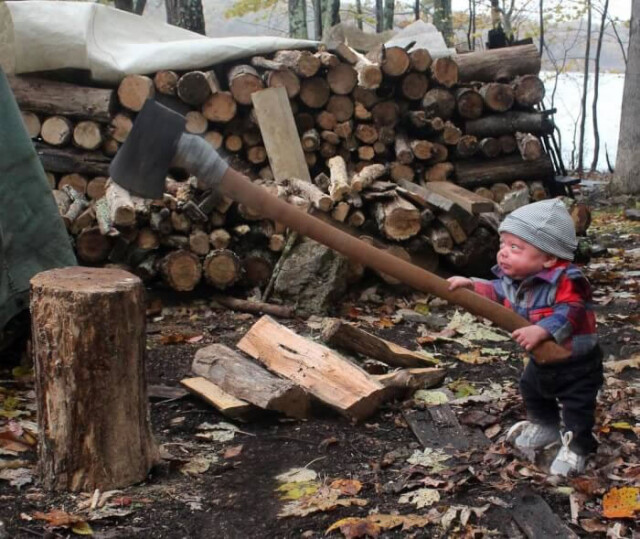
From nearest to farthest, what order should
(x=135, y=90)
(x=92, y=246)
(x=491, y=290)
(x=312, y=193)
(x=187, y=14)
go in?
(x=491, y=290) < (x=92, y=246) < (x=312, y=193) < (x=135, y=90) < (x=187, y=14)

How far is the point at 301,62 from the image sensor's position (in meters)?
7.10

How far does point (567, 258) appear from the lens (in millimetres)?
3258

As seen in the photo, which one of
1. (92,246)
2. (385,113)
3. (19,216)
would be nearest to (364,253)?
(19,216)

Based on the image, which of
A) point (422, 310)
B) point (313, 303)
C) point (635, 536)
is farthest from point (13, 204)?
point (635, 536)

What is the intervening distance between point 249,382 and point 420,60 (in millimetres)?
4453

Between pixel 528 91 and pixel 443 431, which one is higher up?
pixel 528 91

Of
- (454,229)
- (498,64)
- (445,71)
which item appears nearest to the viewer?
(454,229)

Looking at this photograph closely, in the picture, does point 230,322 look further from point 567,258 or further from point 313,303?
point 567,258

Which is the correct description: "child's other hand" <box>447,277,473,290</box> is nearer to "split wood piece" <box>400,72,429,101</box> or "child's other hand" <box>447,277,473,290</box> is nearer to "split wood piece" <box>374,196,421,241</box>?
"split wood piece" <box>374,196,421,241</box>

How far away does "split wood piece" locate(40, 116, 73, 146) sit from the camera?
22.8 feet

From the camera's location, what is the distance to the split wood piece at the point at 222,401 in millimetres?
4070

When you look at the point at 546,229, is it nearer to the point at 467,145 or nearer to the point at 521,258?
the point at 521,258

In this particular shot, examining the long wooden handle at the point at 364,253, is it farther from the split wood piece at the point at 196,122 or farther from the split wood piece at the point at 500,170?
the split wood piece at the point at 500,170

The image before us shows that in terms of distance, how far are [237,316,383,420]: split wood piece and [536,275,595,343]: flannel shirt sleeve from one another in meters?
1.23
